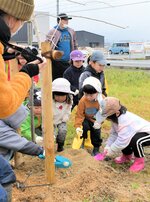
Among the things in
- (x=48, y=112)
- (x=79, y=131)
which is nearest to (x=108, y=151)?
(x=79, y=131)

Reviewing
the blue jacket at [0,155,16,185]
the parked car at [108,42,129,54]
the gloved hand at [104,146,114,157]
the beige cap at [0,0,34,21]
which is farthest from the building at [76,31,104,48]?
the beige cap at [0,0,34,21]

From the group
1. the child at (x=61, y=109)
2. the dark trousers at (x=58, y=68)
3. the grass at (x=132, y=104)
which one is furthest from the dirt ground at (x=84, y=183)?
the dark trousers at (x=58, y=68)

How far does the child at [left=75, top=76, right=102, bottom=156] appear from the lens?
4.48m

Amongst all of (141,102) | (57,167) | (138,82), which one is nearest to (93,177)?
(57,167)

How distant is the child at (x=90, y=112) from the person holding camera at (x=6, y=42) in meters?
2.45

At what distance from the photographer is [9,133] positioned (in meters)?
3.16

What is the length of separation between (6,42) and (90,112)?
2.82 metres

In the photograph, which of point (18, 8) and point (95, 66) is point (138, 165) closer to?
point (95, 66)

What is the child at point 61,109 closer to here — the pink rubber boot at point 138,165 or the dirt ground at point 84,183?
the dirt ground at point 84,183

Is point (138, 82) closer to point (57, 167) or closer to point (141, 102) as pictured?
point (141, 102)

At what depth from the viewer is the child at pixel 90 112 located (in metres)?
4.48

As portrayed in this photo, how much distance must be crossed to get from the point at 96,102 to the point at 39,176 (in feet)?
4.66

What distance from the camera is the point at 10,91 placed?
71.7 inches

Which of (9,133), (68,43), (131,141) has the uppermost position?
(68,43)
